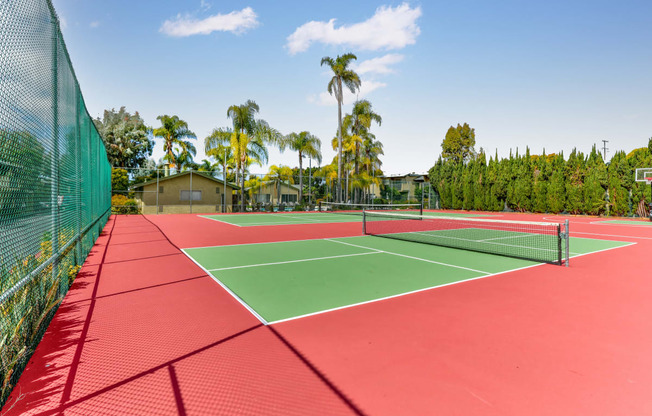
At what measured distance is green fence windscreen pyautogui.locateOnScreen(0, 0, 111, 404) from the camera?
265 cm

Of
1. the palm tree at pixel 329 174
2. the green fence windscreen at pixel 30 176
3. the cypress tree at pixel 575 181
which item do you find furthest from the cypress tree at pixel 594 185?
the green fence windscreen at pixel 30 176

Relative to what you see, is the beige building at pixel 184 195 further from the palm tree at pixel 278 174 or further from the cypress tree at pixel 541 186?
the cypress tree at pixel 541 186

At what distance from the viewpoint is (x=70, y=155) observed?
232 inches

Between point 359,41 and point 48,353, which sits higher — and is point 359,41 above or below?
above

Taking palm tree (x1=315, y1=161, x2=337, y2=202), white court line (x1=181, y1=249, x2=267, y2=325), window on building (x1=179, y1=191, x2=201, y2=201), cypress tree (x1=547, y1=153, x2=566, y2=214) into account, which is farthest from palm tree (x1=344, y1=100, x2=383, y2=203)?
white court line (x1=181, y1=249, x2=267, y2=325)

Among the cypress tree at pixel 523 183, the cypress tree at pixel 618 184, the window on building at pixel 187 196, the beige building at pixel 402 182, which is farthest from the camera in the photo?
the beige building at pixel 402 182

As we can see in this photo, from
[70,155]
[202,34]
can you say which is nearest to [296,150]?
[202,34]

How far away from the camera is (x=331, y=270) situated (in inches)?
279

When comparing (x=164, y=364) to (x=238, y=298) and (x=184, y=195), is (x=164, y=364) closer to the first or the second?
(x=238, y=298)

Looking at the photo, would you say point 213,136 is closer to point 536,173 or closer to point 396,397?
point 536,173

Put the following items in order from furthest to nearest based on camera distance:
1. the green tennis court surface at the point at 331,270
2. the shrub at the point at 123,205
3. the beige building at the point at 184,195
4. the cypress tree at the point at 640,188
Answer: the beige building at the point at 184,195
the shrub at the point at 123,205
the cypress tree at the point at 640,188
the green tennis court surface at the point at 331,270

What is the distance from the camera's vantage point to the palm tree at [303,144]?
34.5 m

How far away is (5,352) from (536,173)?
34.5 m

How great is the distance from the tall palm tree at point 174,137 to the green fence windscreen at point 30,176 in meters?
36.1
